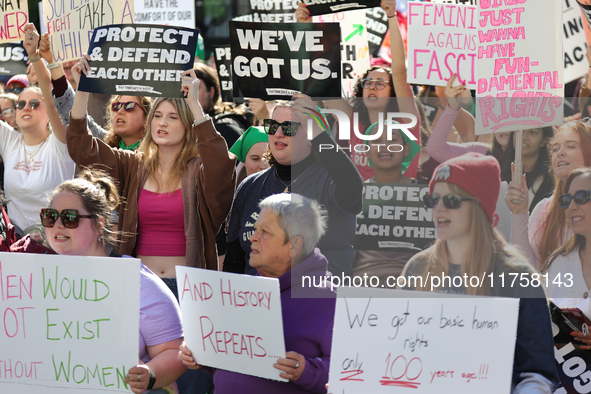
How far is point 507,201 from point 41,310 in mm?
2282

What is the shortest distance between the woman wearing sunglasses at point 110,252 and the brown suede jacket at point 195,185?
52 cm

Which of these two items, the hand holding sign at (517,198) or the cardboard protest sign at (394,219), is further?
the hand holding sign at (517,198)

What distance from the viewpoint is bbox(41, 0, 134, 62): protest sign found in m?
4.77

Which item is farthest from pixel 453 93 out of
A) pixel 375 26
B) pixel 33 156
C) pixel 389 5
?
pixel 33 156

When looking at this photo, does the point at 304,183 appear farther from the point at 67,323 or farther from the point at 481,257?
the point at 67,323

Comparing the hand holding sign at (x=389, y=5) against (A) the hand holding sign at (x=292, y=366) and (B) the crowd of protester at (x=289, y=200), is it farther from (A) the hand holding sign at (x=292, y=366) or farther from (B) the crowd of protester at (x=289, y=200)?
(A) the hand holding sign at (x=292, y=366)

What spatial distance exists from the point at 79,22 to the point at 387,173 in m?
2.61

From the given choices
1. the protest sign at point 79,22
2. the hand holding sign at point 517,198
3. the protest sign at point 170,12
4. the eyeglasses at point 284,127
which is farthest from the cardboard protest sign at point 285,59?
the protest sign at point 170,12

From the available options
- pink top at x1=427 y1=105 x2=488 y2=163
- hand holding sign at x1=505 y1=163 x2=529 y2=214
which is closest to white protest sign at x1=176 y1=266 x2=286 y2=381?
pink top at x1=427 y1=105 x2=488 y2=163

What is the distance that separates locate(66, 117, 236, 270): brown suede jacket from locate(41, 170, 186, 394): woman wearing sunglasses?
1.71ft

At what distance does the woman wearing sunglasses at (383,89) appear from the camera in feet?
14.6

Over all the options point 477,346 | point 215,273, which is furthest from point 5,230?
point 477,346

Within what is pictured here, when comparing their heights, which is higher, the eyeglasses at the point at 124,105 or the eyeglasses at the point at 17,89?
the eyeglasses at the point at 17,89

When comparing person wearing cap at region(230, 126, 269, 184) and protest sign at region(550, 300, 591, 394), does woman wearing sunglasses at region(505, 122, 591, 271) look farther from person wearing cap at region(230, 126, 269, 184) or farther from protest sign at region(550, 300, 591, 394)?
person wearing cap at region(230, 126, 269, 184)
